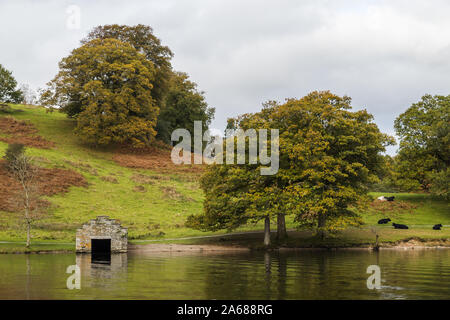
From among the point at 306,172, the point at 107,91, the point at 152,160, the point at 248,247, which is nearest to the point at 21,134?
the point at 107,91

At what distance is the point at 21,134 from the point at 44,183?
2836 centimetres

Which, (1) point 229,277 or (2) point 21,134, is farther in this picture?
(2) point 21,134

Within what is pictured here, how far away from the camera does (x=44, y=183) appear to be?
69000 mm

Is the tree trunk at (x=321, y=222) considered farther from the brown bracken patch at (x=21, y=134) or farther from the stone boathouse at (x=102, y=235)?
the brown bracken patch at (x=21, y=134)

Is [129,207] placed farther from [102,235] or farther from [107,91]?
[107,91]

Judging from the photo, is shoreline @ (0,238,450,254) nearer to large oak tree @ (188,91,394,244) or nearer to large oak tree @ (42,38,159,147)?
large oak tree @ (188,91,394,244)

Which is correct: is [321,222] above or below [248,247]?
above

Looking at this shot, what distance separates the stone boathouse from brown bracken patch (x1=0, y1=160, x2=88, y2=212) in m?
16.1

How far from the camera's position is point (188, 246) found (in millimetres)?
51062

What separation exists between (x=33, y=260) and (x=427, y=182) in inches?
2377

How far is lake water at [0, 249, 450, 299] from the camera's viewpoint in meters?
23.9
